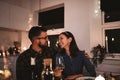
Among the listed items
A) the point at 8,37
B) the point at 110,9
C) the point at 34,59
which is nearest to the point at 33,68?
the point at 34,59

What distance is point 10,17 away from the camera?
4285 millimetres

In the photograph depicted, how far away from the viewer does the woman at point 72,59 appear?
6.40 ft

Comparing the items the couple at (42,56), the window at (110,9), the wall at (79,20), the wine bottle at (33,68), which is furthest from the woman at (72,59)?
the wall at (79,20)

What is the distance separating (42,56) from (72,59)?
1.83 feet

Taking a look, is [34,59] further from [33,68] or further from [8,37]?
[8,37]

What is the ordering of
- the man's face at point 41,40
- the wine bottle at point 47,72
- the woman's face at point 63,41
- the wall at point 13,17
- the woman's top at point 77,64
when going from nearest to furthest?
the wine bottle at point 47,72, the man's face at point 41,40, the woman's top at point 77,64, the woman's face at point 63,41, the wall at point 13,17

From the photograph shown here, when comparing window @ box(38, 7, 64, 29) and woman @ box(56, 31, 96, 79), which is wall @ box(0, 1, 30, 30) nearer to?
window @ box(38, 7, 64, 29)

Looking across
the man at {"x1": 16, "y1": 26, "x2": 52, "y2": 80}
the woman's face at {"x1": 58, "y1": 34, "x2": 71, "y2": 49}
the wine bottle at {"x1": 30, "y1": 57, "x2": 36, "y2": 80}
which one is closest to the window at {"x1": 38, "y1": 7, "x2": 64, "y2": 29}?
the woman's face at {"x1": 58, "y1": 34, "x2": 71, "y2": 49}

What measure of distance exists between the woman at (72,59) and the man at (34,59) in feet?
0.87

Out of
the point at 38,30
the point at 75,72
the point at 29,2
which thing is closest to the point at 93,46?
the point at 75,72

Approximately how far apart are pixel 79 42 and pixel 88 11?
70cm

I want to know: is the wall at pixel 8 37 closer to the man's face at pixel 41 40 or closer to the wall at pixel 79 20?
the wall at pixel 79 20

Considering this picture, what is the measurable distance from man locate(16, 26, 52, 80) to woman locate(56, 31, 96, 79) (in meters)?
0.27

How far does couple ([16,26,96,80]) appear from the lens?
1.49 m
